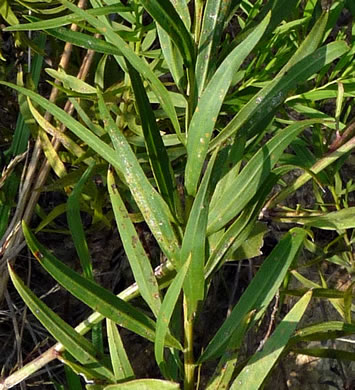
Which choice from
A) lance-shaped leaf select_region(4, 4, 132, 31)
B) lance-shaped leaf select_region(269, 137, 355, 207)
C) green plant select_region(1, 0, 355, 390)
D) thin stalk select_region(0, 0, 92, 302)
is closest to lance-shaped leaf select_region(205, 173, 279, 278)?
green plant select_region(1, 0, 355, 390)

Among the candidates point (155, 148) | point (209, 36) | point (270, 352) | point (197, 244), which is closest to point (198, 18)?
point (209, 36)

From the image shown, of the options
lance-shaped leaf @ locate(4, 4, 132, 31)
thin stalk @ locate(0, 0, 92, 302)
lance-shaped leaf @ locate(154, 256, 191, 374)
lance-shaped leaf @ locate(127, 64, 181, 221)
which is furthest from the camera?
thin stalk @ locate(0, 0, 92, 302)

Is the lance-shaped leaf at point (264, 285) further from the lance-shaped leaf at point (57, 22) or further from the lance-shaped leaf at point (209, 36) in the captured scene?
the lance-shaped leaf at point (57, 22)

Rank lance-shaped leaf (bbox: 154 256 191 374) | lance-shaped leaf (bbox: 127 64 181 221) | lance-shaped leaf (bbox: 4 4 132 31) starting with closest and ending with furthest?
lance-shaped leaf (bbox: 154 256 191 374) < lance-shaped leaf (bbox: 127 64 181 221) < lance-shaped leaf (bbox: 4 4 132 31)

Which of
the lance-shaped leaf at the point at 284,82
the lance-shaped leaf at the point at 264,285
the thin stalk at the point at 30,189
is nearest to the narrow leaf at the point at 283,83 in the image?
the lance-shaped leaf at the point at 284,82

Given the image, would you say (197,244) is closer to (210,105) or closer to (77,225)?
(210,105)

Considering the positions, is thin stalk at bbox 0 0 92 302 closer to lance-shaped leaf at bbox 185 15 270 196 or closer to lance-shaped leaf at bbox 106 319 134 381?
lance-shaped leaf at bbox 106 319 134 381
